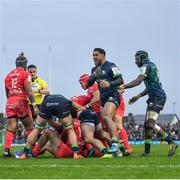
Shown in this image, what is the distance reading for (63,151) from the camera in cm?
1348

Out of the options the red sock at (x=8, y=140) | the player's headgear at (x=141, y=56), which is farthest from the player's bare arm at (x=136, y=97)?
the red sock at (x=8, y=140)

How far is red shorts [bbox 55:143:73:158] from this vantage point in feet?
44.2

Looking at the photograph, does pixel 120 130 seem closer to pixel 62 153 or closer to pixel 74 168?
pixel 62 153

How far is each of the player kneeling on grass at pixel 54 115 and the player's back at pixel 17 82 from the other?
970 mm

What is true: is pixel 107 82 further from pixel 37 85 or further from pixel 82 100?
pixel 37 85

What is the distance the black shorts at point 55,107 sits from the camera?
13.2 metres

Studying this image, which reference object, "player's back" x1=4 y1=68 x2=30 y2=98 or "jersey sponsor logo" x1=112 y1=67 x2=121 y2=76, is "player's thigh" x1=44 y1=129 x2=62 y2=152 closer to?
"player's back" x1=4 y1=68 x2=30 y2=98

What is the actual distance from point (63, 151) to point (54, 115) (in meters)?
0.81

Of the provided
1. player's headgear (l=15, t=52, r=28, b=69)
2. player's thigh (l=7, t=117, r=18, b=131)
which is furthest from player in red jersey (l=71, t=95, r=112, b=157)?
player's headgear (l=15, t=52, r=28, b=69)

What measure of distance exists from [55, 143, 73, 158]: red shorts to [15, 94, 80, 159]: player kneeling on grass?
0.44 meters

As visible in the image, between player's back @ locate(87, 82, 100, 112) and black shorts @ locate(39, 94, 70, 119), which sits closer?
black shorts @ locate(39, 94, 70, 119)

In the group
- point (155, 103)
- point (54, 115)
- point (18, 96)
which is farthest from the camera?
point (18, 96)

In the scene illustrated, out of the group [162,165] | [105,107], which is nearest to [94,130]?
[105,107]

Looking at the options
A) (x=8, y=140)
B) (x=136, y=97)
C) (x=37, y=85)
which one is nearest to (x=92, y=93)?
(x=136, y=97)
